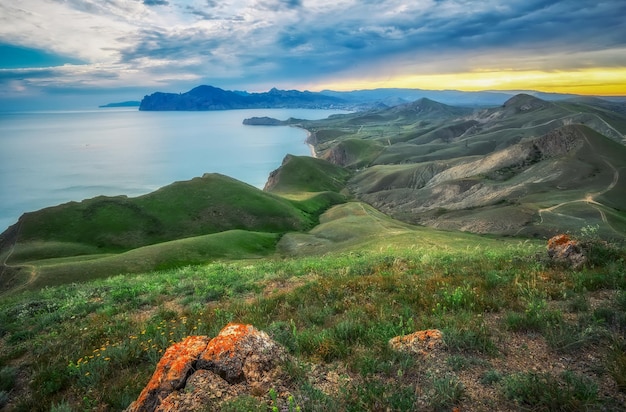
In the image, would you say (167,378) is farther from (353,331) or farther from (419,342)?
(419,342)

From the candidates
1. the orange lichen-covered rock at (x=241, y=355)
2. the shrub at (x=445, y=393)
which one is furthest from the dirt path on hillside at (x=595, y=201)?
the orange lichen-covered rock at (x=241, y=355)

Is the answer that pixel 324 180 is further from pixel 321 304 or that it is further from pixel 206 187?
pixel 321 304

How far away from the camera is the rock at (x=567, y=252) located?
10.5 m

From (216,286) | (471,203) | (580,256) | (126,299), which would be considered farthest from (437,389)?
(471,203)

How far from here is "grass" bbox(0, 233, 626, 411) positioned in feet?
15.8

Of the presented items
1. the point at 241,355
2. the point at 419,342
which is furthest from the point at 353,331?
the point at 241,355

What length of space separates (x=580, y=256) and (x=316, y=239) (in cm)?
5588

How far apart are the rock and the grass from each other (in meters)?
0.70

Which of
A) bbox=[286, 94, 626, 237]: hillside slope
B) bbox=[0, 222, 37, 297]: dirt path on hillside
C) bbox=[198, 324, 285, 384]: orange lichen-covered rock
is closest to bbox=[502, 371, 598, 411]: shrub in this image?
bbox=[198, 324, 285, 384]: orange lichen-covered rock

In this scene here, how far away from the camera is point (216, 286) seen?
13016 mm

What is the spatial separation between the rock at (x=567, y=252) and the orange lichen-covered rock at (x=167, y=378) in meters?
11.5

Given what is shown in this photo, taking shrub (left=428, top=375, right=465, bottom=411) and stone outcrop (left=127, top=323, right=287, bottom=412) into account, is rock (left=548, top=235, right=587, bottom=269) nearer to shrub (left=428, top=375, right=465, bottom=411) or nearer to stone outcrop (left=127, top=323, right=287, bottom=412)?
shrub (left=428, top=375, right=465, bottom=411)

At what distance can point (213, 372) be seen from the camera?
5.40 metres

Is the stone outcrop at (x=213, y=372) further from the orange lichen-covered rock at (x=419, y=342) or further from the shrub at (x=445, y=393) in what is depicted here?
the shrub at (x=445, y=393)
